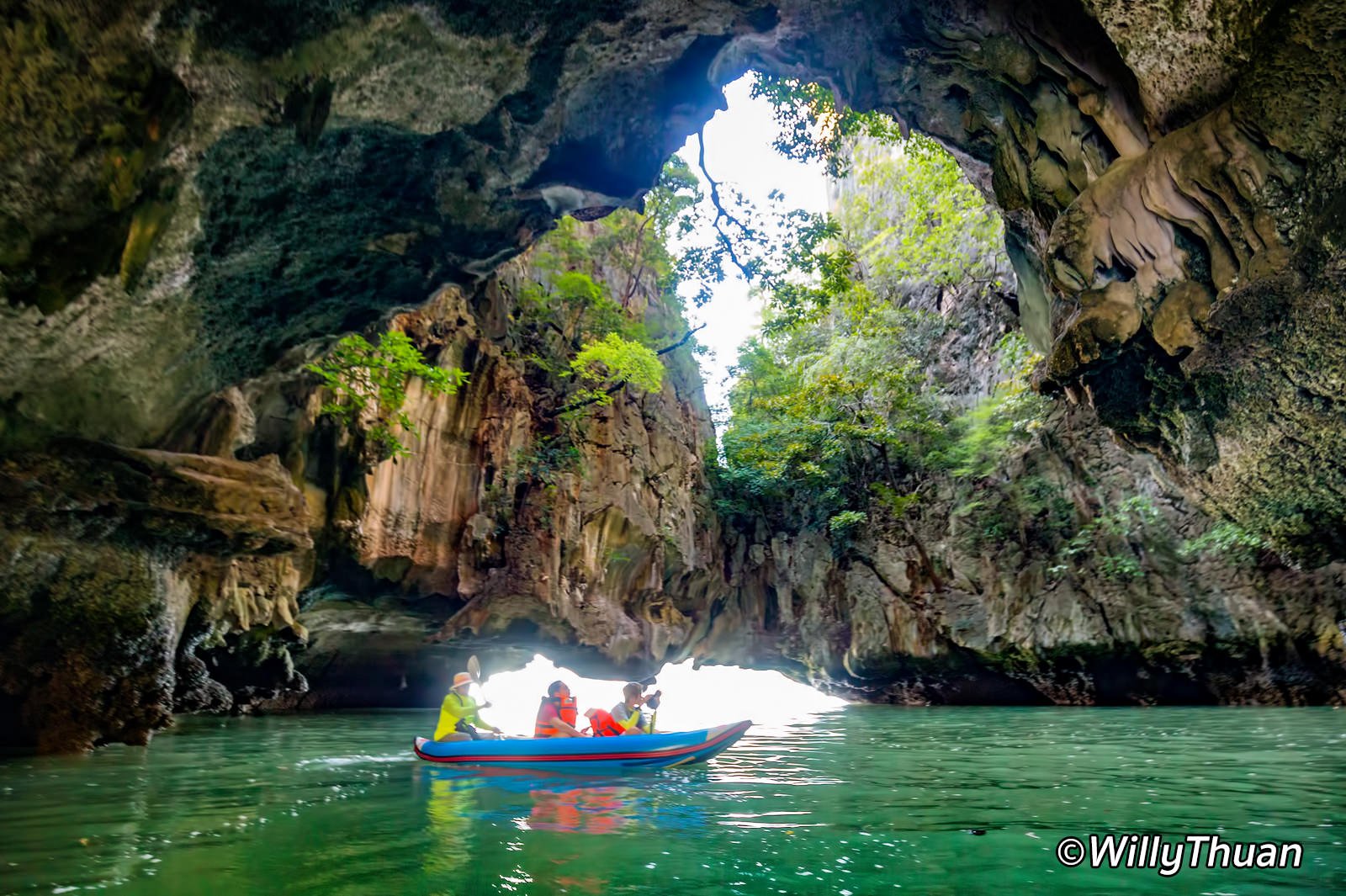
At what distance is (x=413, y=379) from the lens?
13492mm

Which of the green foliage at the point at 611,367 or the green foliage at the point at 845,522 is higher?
the green foliage at the point at 611,367

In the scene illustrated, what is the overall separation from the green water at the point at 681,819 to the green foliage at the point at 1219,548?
16.6 ft

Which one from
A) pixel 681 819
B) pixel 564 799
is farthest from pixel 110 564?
pixel 681 819

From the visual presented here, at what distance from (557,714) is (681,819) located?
4.24 meters

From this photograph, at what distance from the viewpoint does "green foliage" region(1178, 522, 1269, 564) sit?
13.9 meters

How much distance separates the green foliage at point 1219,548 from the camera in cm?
1385

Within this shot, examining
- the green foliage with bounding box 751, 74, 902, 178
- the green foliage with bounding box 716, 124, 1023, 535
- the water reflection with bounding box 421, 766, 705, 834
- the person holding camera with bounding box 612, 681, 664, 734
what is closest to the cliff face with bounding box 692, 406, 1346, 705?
the green foliage with bounding box 716, 124, 1023, 535

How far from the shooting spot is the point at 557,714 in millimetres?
9211

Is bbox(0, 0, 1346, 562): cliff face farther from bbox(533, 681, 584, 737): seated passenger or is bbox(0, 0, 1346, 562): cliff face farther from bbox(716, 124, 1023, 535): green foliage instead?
bbox(716, 124, 1023, 535): green foliage

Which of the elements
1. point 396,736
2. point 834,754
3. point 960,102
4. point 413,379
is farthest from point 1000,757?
point 413,379

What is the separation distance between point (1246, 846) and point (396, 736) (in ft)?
38.8

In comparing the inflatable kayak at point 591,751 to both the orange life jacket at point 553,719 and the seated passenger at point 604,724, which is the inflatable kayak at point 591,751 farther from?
the orange life jacket at point 553,719

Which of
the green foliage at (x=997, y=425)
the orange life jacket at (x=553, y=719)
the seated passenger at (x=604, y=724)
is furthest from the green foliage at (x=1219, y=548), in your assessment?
the orange life jacket at (x=553, y=719)

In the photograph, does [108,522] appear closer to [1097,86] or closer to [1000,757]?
[1000,757]
